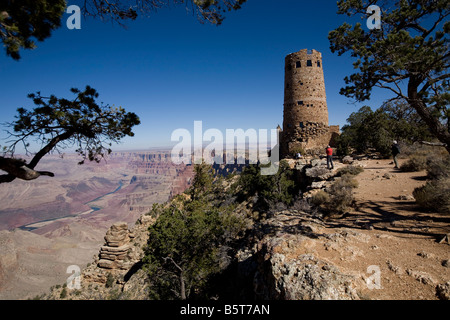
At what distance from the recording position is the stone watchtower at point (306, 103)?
19.7 metres

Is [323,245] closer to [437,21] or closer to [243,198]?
[437,21]

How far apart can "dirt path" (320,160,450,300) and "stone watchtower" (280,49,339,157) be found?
480 inches

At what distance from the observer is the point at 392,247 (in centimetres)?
493

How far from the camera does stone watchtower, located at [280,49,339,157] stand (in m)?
19.7

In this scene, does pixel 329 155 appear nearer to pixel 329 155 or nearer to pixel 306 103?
pixel 329 155

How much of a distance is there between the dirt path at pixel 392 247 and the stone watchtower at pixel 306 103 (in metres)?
12.2

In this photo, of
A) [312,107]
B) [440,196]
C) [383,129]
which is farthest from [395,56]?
[312,107]

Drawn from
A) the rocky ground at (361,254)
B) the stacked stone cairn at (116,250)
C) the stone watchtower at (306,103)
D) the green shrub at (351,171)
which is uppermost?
the stone watchtower at (306,103)

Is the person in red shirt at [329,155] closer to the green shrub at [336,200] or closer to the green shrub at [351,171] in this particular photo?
the green shrub at [351,171]

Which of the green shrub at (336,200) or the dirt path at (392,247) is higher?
the green shrub at (336,200)

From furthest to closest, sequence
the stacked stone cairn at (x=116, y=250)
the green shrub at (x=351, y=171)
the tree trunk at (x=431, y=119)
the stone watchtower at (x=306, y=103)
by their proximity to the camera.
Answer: the stacked stone cairn at (x=116, y=250)
the stone watchtower at (x=306, y=103)
the green shrub at (x=351, y=171)
the tree trunk at (x=431, y=119)

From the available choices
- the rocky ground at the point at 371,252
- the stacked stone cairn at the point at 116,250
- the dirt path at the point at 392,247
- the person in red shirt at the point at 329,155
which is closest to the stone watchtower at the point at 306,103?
the person in red shirt at the point at 329,155

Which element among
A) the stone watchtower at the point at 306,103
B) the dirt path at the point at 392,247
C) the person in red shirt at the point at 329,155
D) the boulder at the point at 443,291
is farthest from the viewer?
the stone watchtower at the point at 306,103
